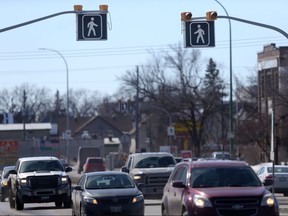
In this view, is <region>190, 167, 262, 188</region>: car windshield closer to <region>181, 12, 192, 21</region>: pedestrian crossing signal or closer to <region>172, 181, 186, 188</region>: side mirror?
<region>172, 181, 186, 188</region>: side mirror

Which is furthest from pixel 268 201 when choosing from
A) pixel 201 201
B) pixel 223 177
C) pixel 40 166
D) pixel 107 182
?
pixel 40 166

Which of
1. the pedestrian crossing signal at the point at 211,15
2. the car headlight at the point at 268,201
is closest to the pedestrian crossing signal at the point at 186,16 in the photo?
the pedestrian crossing signal at the point at 211,15

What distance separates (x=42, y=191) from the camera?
101 ft

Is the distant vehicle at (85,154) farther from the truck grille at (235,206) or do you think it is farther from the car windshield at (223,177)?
the truck grille at (235,206)

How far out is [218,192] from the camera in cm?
1809

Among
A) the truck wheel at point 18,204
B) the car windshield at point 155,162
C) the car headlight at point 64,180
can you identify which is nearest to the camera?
the car headlight at point 64,180

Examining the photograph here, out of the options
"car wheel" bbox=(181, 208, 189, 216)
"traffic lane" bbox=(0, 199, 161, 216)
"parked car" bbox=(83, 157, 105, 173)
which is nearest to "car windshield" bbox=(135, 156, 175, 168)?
"traffic lane" bbox=(0, 199, 161, 216)

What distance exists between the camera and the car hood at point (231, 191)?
59.0 feet

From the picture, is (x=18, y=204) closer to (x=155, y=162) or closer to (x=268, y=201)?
(x=155, y=162)

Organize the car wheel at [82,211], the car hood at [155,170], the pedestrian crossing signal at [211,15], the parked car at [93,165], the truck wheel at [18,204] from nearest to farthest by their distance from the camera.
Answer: the car wheel at [82,211] < the pedestrian crossing signal at [211,15] < the truck wheel at [18,204] < the car hood at [155,170] < the parked car at [93,165]

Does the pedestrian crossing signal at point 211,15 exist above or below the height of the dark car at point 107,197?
above

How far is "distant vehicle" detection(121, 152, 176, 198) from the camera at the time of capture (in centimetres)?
3362

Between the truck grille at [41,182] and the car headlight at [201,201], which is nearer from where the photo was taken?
the car headlight at [201,201]

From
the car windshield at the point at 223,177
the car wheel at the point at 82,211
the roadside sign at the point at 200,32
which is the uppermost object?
the roadside sign at the point at 200,32
